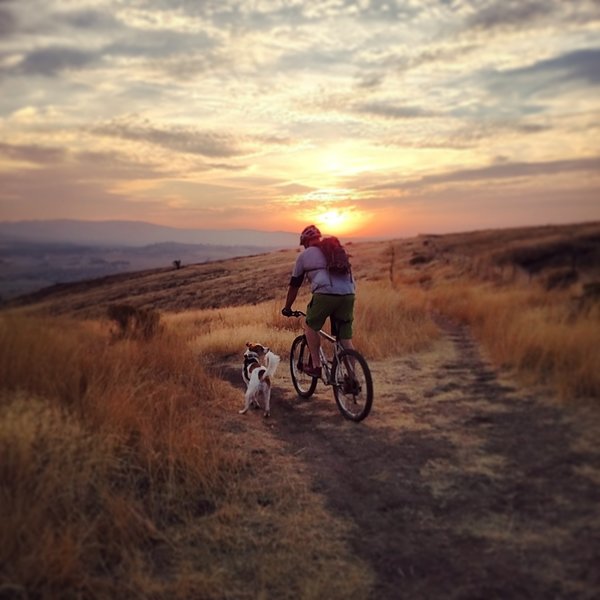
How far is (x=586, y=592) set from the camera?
11.2ft

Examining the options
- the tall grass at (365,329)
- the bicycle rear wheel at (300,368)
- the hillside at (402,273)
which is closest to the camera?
the bicycle rear wheel at (300,368)

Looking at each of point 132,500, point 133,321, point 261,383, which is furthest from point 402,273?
point 132,500

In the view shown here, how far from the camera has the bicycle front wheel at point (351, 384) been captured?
7.02m

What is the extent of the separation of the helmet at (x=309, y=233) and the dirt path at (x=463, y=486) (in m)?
2.45

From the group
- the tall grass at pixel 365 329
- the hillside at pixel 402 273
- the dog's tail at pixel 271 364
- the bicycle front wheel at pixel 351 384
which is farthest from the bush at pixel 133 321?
the bicycle front wheel at pixel 351 384

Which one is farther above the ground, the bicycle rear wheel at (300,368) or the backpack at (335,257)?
the backpack at (335,257)

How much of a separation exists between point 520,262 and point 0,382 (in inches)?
868

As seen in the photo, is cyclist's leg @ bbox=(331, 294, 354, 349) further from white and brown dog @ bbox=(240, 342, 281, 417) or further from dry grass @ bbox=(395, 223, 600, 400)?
dry grass @ bbox=(395, 223, 600, 400)

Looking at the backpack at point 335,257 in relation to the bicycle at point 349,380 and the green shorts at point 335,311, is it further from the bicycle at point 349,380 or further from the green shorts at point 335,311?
the bicycle at point 349,380

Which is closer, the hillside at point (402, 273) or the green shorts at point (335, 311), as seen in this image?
the green shorts at point (335, 311)

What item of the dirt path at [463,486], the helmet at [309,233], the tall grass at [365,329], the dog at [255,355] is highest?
the helmet at [309,233]

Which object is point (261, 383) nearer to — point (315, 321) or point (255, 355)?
point (255, 355)

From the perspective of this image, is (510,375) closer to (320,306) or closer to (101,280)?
(320,306)

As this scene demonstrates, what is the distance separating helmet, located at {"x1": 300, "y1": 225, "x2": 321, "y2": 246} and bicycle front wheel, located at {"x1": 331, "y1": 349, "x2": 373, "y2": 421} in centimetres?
160
